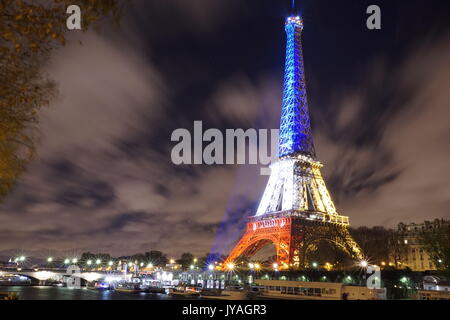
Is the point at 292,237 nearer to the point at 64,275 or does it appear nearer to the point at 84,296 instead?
the point at 84,296

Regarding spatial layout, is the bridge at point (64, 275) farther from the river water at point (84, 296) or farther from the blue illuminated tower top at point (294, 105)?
the blue illuminated tower top at point (294, 105)

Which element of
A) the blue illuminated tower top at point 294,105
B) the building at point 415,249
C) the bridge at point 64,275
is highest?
the blue illuminated tower top at point 294,105

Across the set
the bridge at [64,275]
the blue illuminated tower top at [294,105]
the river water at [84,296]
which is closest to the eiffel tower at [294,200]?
the blue illuminated tower top at [294,105]

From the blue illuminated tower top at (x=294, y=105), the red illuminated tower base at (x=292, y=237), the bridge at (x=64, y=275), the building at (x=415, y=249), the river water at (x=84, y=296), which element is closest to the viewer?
the river water at (x=84, y=296)

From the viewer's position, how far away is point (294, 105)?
83.9 m

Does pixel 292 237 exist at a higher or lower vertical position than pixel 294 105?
lower

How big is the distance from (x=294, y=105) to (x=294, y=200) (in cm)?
2297

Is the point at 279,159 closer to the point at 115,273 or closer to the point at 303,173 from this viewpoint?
the point at 303,173

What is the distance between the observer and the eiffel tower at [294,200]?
66938 millimetres

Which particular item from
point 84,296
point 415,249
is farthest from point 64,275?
point 415,249

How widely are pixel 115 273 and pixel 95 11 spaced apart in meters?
125

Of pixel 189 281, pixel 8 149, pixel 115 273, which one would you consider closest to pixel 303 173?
pixel 189 281

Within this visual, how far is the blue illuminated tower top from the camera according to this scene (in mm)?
81062

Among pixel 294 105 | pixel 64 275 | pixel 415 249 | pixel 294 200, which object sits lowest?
pixel 64 275
